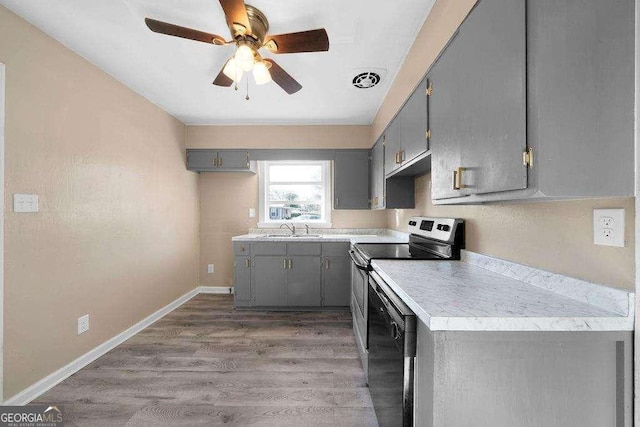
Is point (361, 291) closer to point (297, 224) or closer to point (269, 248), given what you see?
point (269, 248)

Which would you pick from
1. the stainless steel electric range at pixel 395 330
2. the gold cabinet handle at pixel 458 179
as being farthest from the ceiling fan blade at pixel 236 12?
the stainless steel electric range at pixel 395 330

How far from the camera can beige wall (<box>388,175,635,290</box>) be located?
0.85 m

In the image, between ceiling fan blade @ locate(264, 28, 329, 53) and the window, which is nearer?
ceiling fan blade @ locate(264, 28, 329, 53)

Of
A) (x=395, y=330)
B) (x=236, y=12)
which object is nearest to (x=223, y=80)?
(x=236, y=12)

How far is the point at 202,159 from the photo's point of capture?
3.84 metres

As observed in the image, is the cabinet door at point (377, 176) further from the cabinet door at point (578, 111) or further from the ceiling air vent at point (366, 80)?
the cabinet door at point (578, 111)

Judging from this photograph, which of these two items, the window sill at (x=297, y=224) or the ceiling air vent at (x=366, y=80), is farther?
the window sill at (x=297, y=224)

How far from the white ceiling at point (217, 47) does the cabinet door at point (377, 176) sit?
56cm

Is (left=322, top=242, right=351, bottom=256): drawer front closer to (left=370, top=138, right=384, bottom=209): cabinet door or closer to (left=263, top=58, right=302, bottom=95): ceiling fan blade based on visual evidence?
(left=370, top=138, right=384, bottom=209): cabinet door

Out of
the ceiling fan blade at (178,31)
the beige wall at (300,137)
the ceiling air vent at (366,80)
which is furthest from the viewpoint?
the beige wall at (300,137)

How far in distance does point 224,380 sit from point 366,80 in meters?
2.79

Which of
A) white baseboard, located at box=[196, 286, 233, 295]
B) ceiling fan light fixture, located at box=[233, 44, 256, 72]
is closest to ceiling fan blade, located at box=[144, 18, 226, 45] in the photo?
ceiling fan light fixture, located at box=[233, 44, 256, 72]

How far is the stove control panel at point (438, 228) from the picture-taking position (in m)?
1.75

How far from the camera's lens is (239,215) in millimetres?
4043
